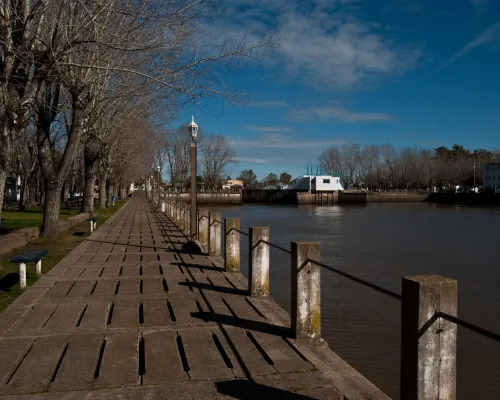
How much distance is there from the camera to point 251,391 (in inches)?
160

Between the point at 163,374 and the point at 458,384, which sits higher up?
the point at 163,374

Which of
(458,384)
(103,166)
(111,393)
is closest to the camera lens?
(111,393)

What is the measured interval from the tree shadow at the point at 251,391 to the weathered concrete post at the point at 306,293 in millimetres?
1334

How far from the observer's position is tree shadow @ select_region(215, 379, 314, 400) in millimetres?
3945

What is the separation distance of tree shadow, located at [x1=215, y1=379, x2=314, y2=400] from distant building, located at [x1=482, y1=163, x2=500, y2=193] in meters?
121

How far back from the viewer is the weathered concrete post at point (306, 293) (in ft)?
17.9

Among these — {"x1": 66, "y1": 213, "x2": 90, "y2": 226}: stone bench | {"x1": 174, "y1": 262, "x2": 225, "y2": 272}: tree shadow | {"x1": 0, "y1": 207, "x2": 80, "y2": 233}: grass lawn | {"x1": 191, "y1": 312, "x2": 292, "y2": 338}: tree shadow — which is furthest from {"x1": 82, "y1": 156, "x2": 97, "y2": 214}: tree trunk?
{"x1": 191, "y1": 312, "x2": 292, "y2": 338}: tree shadow

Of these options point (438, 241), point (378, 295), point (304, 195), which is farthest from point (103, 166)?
point (304, 195)

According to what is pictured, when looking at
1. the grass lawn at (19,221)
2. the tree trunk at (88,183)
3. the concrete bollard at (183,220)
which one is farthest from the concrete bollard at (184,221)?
the tree trunk at (88,183)

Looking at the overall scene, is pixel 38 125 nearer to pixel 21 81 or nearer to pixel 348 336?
pixel 21 81

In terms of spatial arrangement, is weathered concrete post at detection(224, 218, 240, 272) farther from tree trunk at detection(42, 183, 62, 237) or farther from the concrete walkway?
tree trunk at detection(42, 183, 62, 237)

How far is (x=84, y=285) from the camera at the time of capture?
8578mm

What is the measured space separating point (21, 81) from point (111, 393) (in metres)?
8.43

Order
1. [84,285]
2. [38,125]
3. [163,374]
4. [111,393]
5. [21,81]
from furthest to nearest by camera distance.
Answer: [38,125], [21,81], [84,285], [163,374], [111,393]
